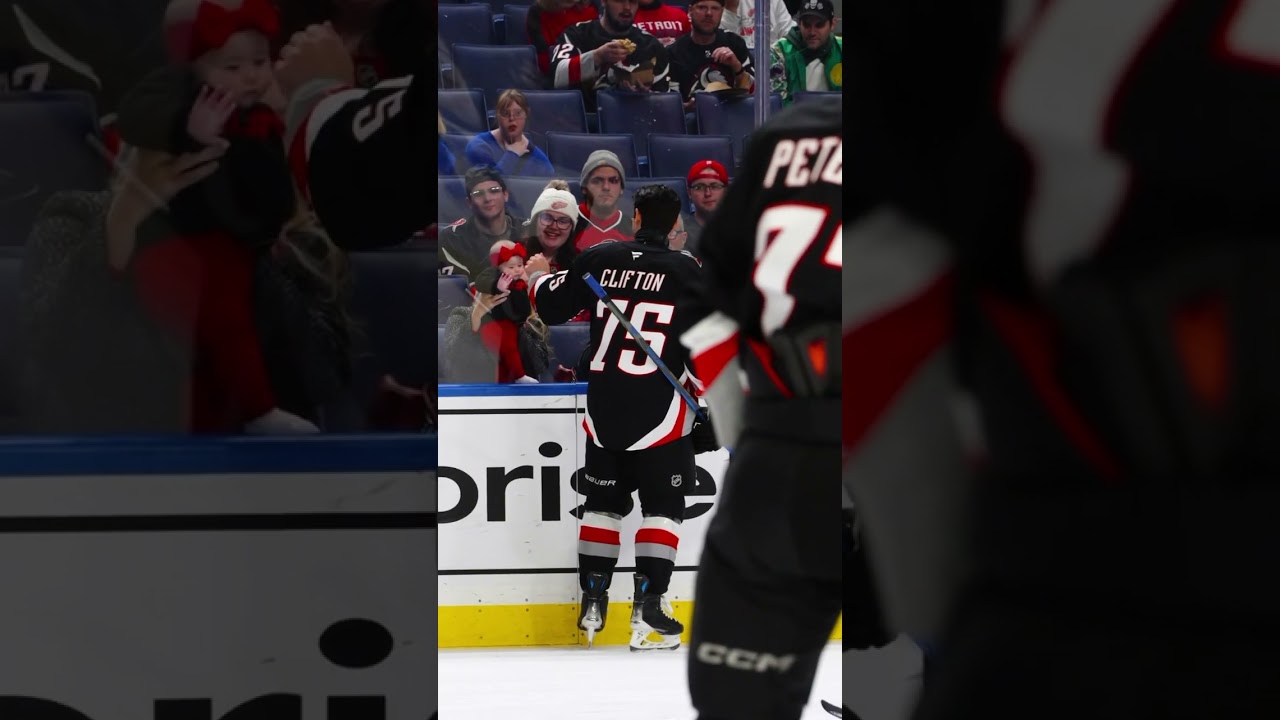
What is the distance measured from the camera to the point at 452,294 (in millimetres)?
5160

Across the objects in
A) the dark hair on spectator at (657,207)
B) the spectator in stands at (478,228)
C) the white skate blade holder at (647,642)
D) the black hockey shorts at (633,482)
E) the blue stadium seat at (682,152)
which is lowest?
the white skate blade holder at (647,642)

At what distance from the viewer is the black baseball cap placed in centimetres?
579

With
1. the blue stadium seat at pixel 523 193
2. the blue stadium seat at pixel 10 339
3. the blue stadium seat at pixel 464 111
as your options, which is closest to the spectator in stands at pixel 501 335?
the blue stadium seat at pixel 523 193

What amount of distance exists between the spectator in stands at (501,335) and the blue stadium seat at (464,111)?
1.25 metres

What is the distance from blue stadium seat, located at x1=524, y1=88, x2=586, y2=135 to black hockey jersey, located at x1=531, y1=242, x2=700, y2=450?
100 inches

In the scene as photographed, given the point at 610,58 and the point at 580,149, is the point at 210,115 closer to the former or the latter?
the point at 580,149

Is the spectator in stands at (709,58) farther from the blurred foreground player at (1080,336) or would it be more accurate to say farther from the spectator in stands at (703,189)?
the blurred foreground player at (1080,336)

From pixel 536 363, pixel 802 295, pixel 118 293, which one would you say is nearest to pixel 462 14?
pixel 536 363

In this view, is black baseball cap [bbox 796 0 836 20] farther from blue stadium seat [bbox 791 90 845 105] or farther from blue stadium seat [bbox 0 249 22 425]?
blue stadium seat [bbox 0 249 22 425]

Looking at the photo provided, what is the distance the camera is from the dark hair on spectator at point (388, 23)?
94 cm

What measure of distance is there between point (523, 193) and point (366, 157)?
15.7 ft

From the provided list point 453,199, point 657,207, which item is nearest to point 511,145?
point 453,199

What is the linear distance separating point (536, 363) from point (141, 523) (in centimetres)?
386

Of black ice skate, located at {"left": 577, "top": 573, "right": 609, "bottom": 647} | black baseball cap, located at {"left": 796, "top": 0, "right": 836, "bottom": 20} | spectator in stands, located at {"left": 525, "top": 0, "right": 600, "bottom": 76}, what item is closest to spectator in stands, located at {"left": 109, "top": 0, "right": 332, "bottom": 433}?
black ice skate, located at {"left": 577, "top": 573, "right": 609, "bottom": 647}
